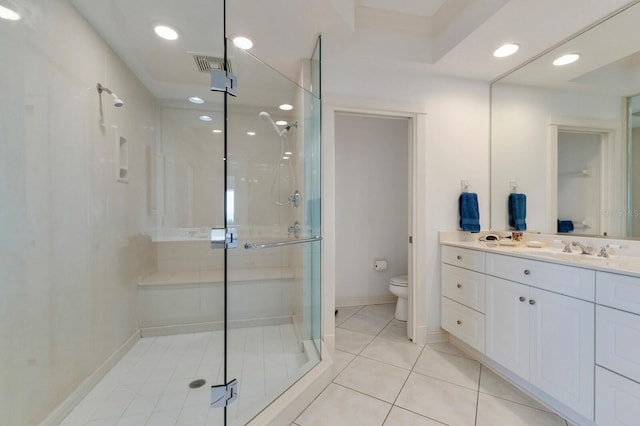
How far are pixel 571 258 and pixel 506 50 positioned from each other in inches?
60.5

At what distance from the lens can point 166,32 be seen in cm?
185

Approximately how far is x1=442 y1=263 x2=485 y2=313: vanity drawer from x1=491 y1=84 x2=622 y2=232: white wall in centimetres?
66

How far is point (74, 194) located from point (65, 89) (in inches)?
23.4

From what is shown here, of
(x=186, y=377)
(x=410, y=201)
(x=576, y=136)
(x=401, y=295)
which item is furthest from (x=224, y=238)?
(x=576, y=136)

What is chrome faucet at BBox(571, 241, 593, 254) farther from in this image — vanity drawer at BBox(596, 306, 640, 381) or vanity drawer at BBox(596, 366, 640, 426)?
vanity drawer at BBox(596, 366, 640, 426)

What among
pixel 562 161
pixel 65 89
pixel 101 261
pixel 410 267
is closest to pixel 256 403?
pixel 101 261

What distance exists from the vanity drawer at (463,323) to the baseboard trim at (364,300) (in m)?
1.08

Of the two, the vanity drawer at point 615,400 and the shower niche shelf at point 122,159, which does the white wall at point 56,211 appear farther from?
the vanity drawer at point 615,400

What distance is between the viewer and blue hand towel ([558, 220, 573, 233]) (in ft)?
6.28

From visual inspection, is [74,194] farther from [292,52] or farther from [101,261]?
[292,52]

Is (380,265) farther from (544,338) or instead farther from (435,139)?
(544,338)

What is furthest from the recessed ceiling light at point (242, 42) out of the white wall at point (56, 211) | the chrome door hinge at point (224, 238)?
the chrome door hinge at point (224, 238)

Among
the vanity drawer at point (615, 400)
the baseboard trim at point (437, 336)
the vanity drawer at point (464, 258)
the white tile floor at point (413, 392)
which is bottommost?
the white tile floor at point (413, 392)

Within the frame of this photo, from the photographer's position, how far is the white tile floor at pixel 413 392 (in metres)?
1.46
